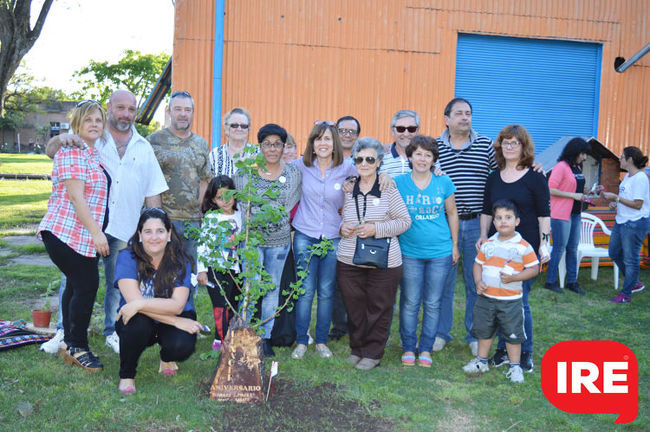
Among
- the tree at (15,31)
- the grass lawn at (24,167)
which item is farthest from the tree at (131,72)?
the tree at (15,31)

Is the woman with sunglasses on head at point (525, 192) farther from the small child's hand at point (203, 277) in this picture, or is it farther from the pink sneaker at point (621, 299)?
the pink sneaker at point (621, 299)

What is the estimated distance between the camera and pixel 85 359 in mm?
4180

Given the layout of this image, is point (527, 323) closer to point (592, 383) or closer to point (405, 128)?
point (592, 383)

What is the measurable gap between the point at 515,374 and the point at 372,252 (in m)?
1.45

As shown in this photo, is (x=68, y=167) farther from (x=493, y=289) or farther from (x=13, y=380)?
(x=493, y=289)

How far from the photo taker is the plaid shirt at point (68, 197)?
3.94 metres

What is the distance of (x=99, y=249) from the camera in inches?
159

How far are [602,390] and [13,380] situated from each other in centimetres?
418

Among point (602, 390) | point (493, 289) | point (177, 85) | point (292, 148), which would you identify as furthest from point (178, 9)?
point (602, 390)

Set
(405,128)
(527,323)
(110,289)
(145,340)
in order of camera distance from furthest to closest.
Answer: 1. (405,128)
2. (110,289)
3. (527,323)
4. (145,340)

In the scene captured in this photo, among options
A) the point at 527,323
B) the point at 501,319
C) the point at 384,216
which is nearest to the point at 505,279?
the point at 501,319

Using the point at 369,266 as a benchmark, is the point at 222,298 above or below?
below

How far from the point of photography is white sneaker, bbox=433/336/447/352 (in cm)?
502

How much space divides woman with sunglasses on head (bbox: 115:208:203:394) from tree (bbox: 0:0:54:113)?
40.8ft
